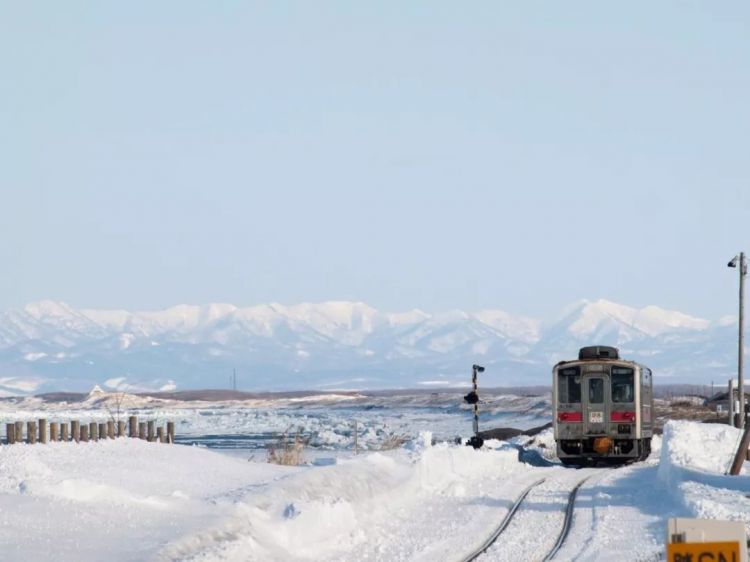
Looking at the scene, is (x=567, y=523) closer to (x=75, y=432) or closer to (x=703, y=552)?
(x=75, y=432)

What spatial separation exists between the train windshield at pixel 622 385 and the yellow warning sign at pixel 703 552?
29.5 m

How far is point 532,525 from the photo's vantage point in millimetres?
20469

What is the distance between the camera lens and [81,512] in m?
16.7

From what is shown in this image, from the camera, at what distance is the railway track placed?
1720 cm

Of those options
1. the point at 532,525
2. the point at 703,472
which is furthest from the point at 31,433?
the point at 703,472

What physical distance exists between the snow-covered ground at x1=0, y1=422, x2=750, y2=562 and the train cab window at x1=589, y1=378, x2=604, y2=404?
6255 millimetres

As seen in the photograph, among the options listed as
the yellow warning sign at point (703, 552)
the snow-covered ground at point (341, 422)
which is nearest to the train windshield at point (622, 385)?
the snow-covered ground at point (341, 422)

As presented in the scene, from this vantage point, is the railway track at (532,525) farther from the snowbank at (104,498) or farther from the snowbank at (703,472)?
the snowbank at (104,498)

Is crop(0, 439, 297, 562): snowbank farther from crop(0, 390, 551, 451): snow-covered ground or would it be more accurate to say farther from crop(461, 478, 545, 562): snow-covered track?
crop(0, 390, 551, 451): snow-covered ground

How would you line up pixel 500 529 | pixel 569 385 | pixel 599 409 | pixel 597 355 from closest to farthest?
1. pixel 500 529
2. pixel 599 409
3. pixel 569 385
4. pixel 597 355

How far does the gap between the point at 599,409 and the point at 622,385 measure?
837 millimetres

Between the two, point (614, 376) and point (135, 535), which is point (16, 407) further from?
point (135, 535)

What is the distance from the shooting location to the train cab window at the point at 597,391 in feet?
121

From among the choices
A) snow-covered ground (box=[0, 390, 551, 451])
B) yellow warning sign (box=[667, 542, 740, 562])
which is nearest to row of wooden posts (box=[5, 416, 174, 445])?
snow-covered ground (box=[0, 390, 551, 451])
